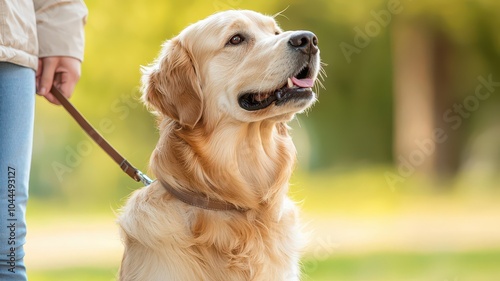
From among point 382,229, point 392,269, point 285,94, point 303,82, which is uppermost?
point 382,229

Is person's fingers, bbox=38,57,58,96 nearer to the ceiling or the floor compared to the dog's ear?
nearer to the floor

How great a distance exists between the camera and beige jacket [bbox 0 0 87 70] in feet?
9.71

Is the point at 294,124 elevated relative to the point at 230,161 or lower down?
elevated

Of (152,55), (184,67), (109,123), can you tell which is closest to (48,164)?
(109,123)

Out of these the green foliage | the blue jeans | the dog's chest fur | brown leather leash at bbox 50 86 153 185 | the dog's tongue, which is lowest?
the blue jeans

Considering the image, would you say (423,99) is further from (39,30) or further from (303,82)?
(39,30)

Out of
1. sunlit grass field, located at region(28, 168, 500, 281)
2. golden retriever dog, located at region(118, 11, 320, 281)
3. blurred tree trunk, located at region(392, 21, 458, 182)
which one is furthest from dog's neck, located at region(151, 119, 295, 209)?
blurred tree trunk, located at region(392, 21, 458, 182)

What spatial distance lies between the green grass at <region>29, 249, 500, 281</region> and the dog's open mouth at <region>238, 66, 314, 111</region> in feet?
14.0

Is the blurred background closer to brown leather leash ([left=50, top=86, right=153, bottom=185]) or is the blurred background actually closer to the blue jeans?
brown leather leash ([left=50, top=86, right=153, bottom=185])

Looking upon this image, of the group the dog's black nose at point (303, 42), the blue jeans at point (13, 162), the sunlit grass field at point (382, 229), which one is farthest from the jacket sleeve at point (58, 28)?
the sunlit grass field at point (382, 229)

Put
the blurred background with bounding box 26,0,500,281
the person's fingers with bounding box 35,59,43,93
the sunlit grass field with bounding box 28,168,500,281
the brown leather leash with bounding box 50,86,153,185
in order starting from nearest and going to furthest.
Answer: the person's fingers with bounding box 35,59,43,93 < the brown leather leash with bounding box 50,86,153,185 < the sunlit grass field with bounding box 28,168,500,281 < the blurred background with bounding box 26,0,500,281

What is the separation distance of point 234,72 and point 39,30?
89 centimetres

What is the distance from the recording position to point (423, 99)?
14.8 meters

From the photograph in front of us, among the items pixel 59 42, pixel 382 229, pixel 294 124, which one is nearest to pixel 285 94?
pixel 59 42
